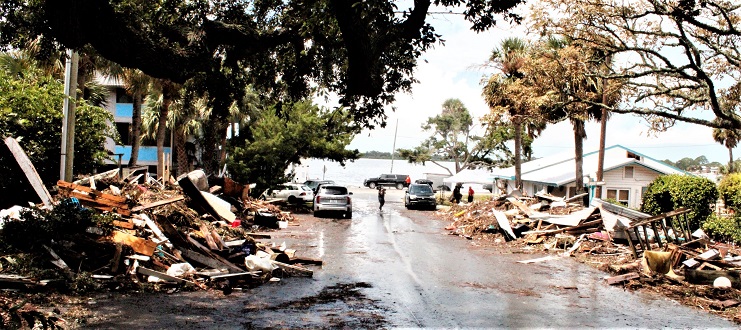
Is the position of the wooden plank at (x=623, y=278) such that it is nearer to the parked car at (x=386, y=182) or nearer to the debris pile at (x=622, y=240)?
the debris pile at (x=622, y=240)

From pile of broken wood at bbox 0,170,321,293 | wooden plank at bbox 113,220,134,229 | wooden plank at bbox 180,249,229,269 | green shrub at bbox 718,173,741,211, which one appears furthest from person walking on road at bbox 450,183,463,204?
wooden plank at bbox 180,249,229,269

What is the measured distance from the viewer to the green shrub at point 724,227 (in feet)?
63.5

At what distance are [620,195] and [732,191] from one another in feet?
54.4

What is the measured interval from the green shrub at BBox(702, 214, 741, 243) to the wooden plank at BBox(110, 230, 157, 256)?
18.7 m

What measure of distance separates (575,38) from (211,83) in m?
11.7

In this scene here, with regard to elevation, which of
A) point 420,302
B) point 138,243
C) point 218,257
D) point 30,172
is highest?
point 30,172

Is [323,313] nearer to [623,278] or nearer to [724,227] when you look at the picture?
[623,278]

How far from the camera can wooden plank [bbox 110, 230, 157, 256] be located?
1072 cm

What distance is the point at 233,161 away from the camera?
3189 cm

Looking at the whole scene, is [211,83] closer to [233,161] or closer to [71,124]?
[71,124]

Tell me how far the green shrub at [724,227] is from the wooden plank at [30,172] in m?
20.9

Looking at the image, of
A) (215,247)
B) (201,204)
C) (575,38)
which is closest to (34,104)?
(201,204)

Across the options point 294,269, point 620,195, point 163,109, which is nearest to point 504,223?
point 294,269

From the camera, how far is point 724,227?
20125 millimetres
